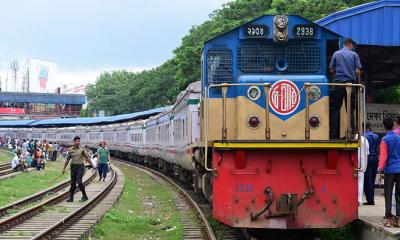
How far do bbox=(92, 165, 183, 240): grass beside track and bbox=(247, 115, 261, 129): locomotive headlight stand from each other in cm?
344

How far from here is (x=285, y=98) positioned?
8.02 metres

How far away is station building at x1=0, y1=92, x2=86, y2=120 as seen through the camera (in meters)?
104

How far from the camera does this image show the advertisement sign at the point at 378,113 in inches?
623

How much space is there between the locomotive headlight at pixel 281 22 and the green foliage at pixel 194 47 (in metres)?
10.6

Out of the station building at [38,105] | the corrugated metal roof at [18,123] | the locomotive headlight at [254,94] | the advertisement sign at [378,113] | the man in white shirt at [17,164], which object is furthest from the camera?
the station building at [38,105]

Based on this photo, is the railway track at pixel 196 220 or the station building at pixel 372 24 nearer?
the railway track at pixel 196 220

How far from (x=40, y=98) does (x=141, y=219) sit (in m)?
98.3

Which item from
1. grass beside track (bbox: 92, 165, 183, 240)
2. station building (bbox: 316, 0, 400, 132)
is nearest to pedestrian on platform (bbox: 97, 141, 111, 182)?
grass beside track (bbox: 92, 165, 183, 240)

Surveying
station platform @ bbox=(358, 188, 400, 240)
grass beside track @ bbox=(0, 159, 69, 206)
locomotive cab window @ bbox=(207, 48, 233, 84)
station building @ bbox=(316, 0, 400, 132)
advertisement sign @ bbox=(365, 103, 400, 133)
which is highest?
station building @ bbox=(316, 0, 400, 132)

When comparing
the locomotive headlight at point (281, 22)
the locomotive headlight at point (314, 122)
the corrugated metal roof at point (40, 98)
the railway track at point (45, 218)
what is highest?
the corrugated metal roof at point (40, 98)

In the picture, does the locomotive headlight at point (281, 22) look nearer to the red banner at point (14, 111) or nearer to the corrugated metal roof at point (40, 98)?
the corrugated metal roof at point (40, 98)

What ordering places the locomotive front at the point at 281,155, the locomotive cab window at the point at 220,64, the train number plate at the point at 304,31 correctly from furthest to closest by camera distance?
the locomotive cab window at the point at 220,64
the train number plate at the point at 304,31
the locomotive front at the point at 281,155

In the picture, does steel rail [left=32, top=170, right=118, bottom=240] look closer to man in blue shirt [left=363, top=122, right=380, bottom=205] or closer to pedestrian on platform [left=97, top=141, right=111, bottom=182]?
pedestrian on platform [left=97, top=141, right=111, bottom=182]

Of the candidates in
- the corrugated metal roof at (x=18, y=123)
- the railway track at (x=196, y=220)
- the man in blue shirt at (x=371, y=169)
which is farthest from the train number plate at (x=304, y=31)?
the corrugated metal roof at (x=18, y=123)
